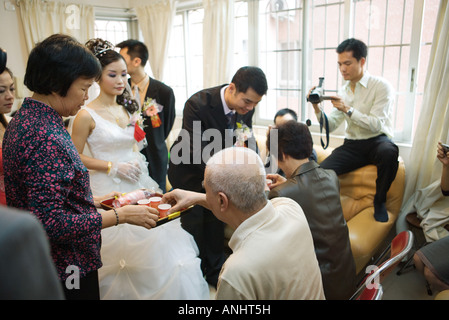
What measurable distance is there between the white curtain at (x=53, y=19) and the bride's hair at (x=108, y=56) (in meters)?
2.74

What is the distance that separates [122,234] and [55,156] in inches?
40.0

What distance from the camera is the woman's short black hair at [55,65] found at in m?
1.10

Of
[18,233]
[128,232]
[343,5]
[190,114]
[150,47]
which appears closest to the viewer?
[18,233]

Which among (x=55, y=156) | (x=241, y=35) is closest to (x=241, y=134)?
(x=55, y=156)

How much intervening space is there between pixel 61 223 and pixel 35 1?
425 cm

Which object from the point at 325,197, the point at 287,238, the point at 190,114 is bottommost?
the point at 325,197

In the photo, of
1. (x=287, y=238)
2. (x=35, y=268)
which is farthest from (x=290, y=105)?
(x=35, y=268)

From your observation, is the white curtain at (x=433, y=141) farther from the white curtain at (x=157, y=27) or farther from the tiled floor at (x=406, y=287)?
the white curtain at (x=157, y=27)

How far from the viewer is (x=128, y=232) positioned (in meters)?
2.00

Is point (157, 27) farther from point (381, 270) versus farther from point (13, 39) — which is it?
point (381, 270)

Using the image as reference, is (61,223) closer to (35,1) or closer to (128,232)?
(128,232)

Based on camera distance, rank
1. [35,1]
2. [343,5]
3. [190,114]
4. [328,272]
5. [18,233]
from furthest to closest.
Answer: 1. [35,1]
2. [343,5]
3. [190,114]
4. [328,272]
5. [18,233]

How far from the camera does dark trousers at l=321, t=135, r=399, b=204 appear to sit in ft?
8.50

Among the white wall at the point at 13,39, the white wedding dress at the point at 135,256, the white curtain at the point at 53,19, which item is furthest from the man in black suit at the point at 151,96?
the white wall at the point at 13,39
